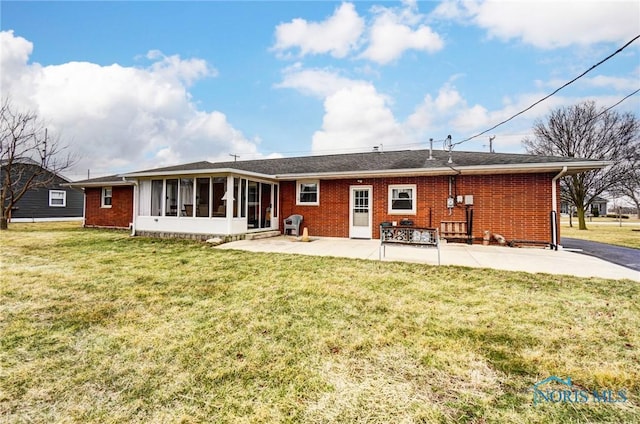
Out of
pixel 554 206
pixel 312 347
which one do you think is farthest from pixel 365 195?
pixel 312 347

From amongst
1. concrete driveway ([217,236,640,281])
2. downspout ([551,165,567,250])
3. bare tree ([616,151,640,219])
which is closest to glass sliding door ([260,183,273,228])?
concrete driveway ([217,236,640,281])

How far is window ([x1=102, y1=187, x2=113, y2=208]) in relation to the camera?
1658 cm

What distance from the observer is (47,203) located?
80.5ft

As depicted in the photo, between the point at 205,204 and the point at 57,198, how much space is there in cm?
2296

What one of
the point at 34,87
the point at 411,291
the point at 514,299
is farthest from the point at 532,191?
the point at 34,87

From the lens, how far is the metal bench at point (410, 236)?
22.6 ft

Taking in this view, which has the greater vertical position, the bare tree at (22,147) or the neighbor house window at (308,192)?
the bare tree at (22,147)

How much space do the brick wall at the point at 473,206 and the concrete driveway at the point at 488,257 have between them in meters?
0.96

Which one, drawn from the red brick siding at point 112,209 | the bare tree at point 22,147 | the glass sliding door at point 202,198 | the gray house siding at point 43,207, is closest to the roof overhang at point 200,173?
the glass sliding door at point 202,198

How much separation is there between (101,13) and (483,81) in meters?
15.2

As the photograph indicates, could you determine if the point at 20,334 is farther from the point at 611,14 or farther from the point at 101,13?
the point at 611,14

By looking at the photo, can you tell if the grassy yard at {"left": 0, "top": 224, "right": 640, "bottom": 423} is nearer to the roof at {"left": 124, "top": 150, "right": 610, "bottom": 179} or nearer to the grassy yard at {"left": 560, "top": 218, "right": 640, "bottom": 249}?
the roof at {"left": 124, "top": 150, "right": 610, "bottom": 179}

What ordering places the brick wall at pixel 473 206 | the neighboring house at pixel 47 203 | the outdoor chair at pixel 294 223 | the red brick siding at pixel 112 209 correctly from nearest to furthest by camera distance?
the brick wall at pixel 473 206
the outdoor chair at pixel 294 223
the red brick siding at pixel 112 209
the neighboring house at pixel 47 203

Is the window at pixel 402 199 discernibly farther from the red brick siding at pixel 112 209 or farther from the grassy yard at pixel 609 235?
the red brick siding at pixel 112 209
